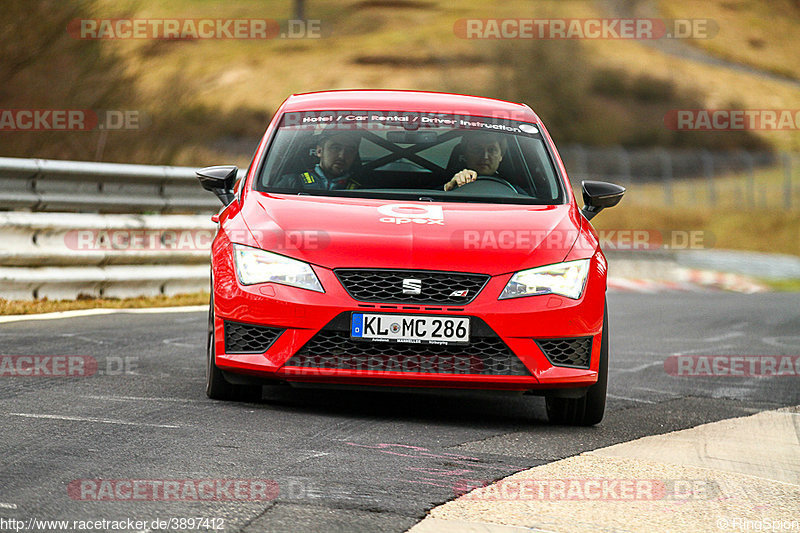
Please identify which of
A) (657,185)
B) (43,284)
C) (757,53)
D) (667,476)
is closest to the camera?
(667,476)

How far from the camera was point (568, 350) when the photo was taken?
6.70m

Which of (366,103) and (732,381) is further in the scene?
(732,381)

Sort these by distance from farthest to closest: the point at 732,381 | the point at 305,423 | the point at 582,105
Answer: the point at 582,105 → the point at 732,381 → the point at 305,423

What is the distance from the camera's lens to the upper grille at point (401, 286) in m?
6.46

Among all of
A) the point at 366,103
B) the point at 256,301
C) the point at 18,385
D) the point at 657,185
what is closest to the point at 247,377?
the point at 256,301

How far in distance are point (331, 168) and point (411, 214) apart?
908 millimetres

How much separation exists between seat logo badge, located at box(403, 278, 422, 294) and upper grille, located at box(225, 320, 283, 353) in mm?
650

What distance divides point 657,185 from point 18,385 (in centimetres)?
4162

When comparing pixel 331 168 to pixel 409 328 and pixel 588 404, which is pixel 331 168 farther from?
pixel 588 404

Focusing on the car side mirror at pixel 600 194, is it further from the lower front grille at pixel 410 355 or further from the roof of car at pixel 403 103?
the lower front grille at pixel 410 355

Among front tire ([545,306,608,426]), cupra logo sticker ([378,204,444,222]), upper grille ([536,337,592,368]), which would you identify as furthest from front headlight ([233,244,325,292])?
front tire ([545,306,608,426])

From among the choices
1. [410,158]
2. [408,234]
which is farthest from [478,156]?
[408,234]

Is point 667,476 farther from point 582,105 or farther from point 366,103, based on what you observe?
point 582,105

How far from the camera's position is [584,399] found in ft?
22.7
